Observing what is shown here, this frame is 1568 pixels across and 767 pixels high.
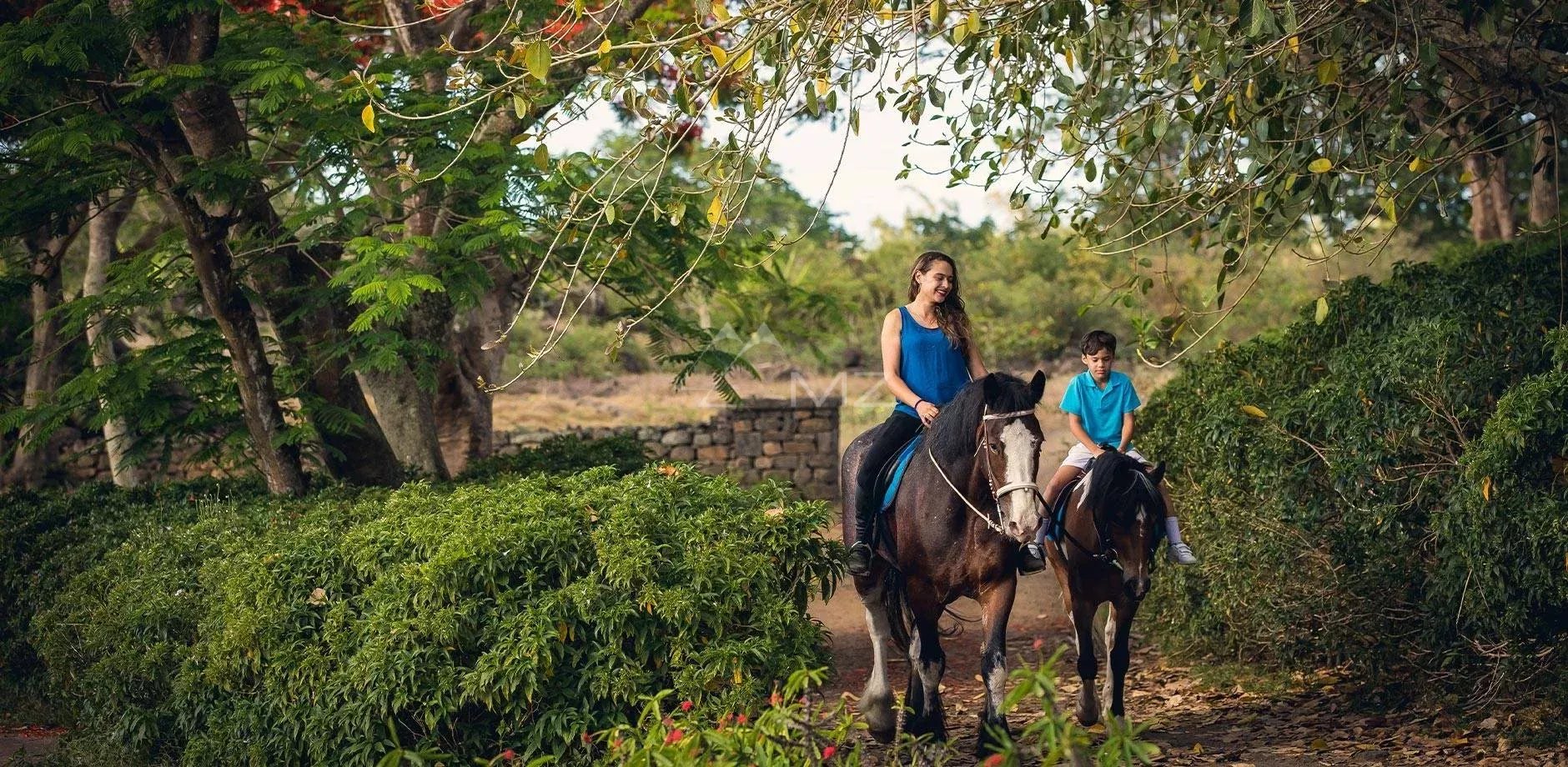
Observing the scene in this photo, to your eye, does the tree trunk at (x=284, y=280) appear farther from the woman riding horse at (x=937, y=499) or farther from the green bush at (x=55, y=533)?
the woman riding horse at (x=937, y=499)

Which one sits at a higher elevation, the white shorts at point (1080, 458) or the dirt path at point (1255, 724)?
the white shorts at point (1080, 458)

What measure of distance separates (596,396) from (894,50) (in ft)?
71.2

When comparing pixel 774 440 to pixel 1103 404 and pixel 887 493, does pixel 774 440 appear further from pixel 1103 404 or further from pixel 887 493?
pixel 887 493

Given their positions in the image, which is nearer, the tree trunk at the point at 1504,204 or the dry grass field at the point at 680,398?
the tree trunk at the point at 1504,204

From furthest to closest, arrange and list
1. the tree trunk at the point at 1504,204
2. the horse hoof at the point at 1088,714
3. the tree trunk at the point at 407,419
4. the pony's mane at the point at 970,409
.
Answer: the tree trunk at the point at 1504,204 → the tree trunk at the point at 407,419 → the horse hoof at the point at 1088,714 → the pony's mane at the point at 970,409

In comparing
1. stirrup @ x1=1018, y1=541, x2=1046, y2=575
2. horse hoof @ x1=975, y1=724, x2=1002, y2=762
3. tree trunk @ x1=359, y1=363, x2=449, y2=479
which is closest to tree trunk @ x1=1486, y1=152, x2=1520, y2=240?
stirrup @ x1=1018, y1=541, x2=1046, y2=575

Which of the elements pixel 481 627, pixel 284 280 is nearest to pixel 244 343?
pixel 284 280

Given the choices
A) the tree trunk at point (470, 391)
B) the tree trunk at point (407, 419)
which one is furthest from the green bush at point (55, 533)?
the tree trunk at point (470, 391)

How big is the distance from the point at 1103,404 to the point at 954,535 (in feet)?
5.56

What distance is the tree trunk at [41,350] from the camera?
10445mm

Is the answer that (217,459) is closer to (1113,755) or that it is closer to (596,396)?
(1113,755)

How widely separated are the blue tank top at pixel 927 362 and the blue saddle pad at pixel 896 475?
163mm

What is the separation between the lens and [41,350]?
492 inches

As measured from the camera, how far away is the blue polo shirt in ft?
25.3
